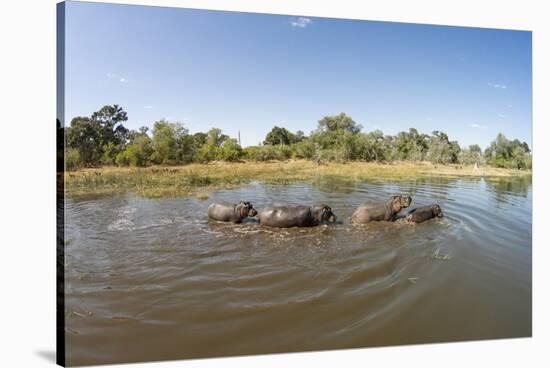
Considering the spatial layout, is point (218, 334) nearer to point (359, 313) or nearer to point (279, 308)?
point (279, 308)

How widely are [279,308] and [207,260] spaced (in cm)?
159

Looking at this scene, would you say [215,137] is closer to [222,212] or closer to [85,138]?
[222,212]

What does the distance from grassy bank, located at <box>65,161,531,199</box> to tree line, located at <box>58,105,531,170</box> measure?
0.16 metres

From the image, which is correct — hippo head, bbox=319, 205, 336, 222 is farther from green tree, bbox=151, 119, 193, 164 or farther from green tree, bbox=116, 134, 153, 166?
green tree, bbox=116, 134, 153, 166

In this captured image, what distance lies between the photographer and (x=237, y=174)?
8.58m

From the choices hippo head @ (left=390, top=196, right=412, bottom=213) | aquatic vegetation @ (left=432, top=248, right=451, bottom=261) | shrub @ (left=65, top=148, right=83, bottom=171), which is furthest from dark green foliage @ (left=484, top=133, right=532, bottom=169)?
shrub @ (left=65, top=148, right=83, bottom=171)

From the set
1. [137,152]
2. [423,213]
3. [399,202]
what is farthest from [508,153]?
[137,152]

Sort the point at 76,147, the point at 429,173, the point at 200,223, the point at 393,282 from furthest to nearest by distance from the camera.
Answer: the point at 429,173, the point at 200,223, the point at 393,282, the point at 76,147

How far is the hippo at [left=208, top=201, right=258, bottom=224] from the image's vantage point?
8547 millimetres

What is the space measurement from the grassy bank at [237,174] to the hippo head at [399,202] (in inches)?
29.1

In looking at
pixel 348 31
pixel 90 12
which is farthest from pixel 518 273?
pixel 90 12

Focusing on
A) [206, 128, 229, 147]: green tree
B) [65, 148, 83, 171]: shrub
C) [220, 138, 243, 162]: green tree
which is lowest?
[65, 148, 83, 171]: shrub

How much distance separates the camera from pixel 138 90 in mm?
6402

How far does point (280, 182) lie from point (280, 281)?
10.6 feet
